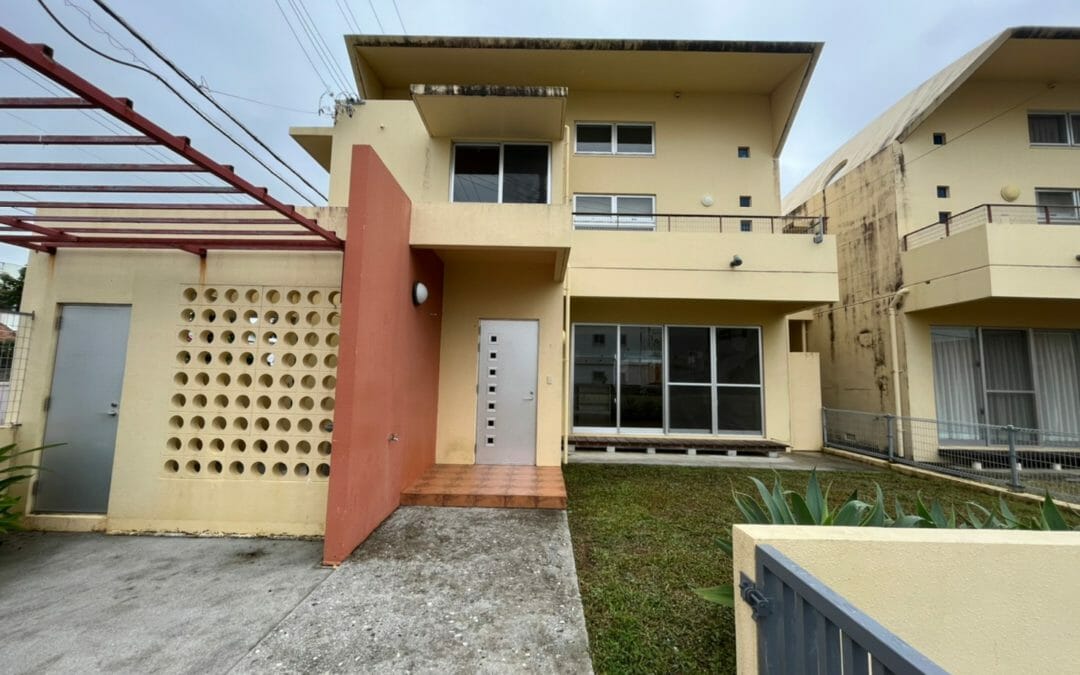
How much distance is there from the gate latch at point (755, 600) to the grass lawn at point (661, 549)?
0.89 meters

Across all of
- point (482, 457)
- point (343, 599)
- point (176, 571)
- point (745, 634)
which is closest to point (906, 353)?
point (482, 457)

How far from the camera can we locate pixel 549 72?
27.8 feet

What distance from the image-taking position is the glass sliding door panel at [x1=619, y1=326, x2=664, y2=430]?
8273mm

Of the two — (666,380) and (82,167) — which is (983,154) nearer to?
(666,380)

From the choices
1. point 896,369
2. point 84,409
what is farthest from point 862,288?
point 84,409

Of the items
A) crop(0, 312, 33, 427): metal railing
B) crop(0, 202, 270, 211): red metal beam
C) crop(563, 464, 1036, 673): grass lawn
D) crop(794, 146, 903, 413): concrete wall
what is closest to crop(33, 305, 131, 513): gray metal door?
crop(0, 312, 33, 427): metal railing

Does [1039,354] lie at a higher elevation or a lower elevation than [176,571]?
higher

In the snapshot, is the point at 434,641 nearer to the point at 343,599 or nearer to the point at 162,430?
the point at 343,599

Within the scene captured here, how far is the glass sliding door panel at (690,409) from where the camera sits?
27.0 ft

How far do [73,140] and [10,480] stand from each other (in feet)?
11.1

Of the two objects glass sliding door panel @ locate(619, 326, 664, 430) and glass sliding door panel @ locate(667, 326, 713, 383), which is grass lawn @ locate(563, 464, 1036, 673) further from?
glass sliding door panel @ locate(667, 326, 713, 383)

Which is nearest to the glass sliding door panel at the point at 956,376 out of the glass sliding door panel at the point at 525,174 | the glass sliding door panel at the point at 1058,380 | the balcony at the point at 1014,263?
the glass sliding door panel at the point at 1058,380

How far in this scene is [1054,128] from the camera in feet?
29.0

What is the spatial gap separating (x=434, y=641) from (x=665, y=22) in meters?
12.1
